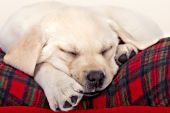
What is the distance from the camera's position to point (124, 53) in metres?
1.72

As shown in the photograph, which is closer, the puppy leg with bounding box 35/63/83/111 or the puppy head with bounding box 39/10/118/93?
the puppy leg with bounding box 35/63/83/111

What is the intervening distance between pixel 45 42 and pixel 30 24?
208 mm

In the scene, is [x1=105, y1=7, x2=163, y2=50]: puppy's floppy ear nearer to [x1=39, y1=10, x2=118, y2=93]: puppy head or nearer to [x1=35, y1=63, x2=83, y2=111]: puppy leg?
[x1=39, y1=10, x2=118, y2=93]: puppy head

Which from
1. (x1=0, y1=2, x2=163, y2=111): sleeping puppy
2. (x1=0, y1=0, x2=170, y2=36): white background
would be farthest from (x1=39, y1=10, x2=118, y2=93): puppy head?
(x1=0, y1=0, x2=170, y2=36): white background

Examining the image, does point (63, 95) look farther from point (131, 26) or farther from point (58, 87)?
point (131, 26)

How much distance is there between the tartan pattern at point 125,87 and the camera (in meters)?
1.47

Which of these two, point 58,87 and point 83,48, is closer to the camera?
point 58,87

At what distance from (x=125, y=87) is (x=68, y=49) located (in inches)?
10.6

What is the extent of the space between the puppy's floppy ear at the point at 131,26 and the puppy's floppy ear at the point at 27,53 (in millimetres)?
353

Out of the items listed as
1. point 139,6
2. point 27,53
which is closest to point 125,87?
point 27,53

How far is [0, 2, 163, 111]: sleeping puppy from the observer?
149 centimetres

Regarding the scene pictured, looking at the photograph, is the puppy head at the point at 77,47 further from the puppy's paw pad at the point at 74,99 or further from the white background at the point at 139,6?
the white background at the point at 139,6

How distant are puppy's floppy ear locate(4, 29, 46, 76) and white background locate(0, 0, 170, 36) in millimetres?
884

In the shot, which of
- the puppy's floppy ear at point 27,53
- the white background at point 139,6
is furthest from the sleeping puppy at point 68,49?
the white background at point 139,6
